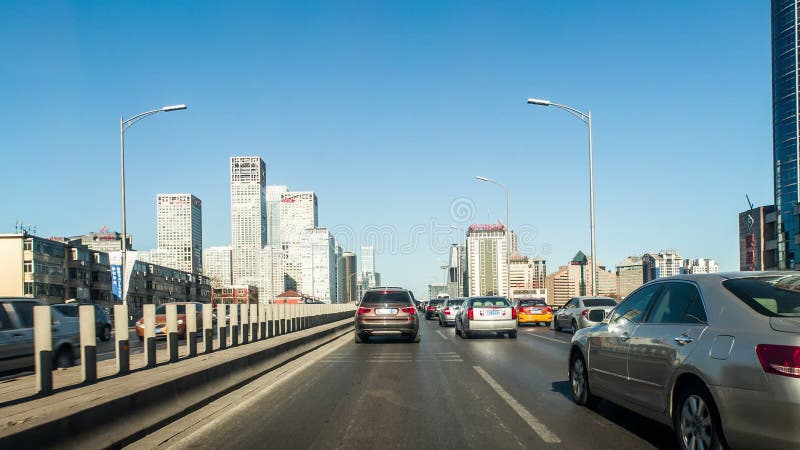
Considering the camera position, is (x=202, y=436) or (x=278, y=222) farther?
(x=278, y=222)

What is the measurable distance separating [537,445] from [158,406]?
4168mm

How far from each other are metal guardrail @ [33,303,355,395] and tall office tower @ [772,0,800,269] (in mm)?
115060

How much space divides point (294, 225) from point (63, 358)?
164 metres

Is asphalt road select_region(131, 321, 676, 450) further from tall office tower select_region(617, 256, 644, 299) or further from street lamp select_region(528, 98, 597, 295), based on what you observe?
tall office tower select_region(617, 256, 644, 299)

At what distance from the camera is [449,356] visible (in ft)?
54.5

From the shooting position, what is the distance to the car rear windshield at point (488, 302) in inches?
933

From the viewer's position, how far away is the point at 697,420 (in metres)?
5.38

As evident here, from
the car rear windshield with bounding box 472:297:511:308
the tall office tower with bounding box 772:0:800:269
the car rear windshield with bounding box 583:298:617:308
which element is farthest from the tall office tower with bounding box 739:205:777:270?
the car rear windshield with bounding box 472:297:511:308

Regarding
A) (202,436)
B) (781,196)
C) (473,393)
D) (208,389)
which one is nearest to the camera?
(202,436)

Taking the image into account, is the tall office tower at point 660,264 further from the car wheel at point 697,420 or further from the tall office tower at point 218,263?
the tall office tower at point 218,263

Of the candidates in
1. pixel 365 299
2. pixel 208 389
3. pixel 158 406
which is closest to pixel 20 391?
pixel 158 406

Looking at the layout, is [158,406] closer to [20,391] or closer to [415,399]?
[20,391]

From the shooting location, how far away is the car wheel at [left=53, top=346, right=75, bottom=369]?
13.0m

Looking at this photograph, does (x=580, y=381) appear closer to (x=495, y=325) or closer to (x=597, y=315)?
(x=597, y=315)
